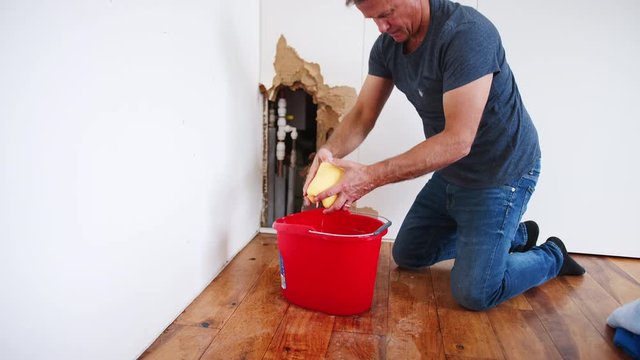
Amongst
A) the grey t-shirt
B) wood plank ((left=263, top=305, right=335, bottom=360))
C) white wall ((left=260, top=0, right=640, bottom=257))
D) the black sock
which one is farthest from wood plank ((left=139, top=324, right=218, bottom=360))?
the black sock

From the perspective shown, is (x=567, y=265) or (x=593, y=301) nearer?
(x=593, y=301)

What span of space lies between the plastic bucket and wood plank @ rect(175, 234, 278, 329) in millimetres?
168

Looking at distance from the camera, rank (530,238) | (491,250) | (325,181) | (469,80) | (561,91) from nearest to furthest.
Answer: (469,80), (325,181), (491,250), (530,238), (561,91)

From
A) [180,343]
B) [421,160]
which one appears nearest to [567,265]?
[421,160]

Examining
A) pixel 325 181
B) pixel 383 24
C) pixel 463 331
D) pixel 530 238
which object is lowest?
pixel 463 331

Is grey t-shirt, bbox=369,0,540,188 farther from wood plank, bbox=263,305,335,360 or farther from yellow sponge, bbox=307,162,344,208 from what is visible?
wood plank, bbox=263,305,335,360

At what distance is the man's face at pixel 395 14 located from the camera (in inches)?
42.3

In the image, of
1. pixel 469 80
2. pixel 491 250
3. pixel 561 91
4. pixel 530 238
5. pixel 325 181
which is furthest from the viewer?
pixel 561 91

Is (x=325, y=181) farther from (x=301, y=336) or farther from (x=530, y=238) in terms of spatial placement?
(x=530, y=238)

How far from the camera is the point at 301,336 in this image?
1.11 meters

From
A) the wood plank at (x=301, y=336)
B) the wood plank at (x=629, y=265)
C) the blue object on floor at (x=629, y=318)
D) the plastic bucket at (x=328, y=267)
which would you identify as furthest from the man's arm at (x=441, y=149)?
the wood plank at (x=629, y=265)

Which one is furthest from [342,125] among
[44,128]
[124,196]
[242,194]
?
[44,128]

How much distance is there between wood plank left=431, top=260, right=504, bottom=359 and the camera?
1083mm

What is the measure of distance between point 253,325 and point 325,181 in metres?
0.42
